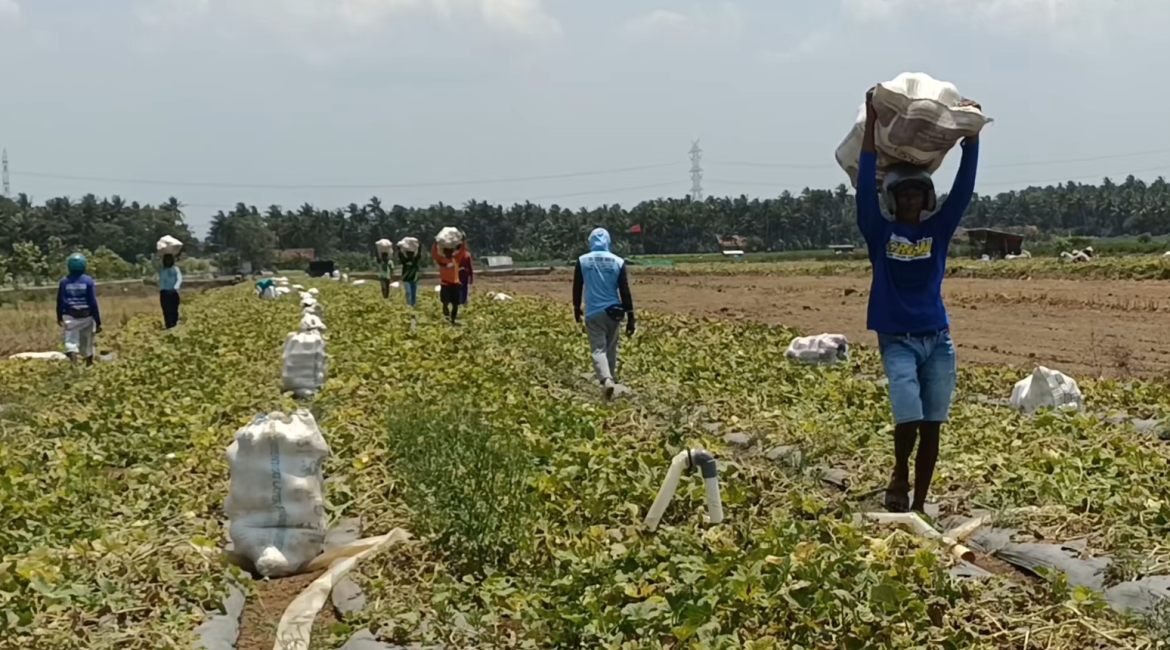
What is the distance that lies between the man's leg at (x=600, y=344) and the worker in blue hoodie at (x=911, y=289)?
4632 mm

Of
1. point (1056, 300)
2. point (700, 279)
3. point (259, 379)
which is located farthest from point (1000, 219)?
point (259, 379)

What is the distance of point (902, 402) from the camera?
5477mm

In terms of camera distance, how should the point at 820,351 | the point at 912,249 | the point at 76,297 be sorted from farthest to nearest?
1. the point at 76,297
2. the point at 820,351
3. the point at 912,249

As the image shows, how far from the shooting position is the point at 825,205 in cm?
11156

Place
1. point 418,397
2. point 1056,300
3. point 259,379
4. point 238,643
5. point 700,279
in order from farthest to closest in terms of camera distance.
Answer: point 700,279 → point 1056,300 → point 259,379 → point 418,397 → point 238,643

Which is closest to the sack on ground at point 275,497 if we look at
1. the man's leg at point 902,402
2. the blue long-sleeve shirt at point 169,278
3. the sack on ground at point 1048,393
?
the man's leg at point 902,402

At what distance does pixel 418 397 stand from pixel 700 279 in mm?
39000

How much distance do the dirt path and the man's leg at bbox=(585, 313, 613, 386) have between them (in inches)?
224

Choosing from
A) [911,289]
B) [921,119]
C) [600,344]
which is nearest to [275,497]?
[911,289]

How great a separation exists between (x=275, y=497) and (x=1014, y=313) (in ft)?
65.2

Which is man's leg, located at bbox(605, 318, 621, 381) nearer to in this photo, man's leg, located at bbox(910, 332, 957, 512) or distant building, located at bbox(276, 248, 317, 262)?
man's leg, located at bbox(910, 332, 957, 512)

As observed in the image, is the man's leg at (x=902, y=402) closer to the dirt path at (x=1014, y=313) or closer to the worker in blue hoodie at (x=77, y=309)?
the dirt path at (x=1014, y=313)

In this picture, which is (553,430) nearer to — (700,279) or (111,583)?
(111,583)

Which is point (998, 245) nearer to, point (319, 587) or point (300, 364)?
point (300, 364)
